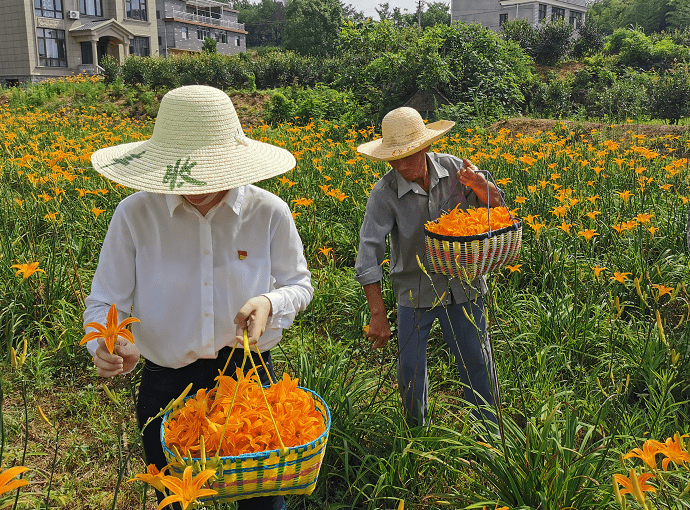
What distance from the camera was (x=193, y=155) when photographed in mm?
1554

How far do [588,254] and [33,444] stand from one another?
146 inches

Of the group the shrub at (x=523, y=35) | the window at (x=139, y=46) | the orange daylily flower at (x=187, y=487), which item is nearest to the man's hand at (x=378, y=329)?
the orange daylily flower at (x=187, y=487)

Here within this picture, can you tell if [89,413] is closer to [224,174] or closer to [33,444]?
[33,444]

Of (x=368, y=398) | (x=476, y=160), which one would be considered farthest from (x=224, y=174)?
(x=476, y=160)

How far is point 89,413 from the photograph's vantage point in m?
2.83

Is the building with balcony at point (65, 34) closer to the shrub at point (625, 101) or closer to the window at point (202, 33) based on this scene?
the window at point (202, 33)

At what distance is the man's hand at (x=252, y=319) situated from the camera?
1.45 m

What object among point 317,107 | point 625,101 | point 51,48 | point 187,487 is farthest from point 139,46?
point 187,487

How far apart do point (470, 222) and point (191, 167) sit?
1127mm

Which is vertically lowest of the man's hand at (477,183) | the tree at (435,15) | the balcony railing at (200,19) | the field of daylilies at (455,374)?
the field of daylilies at (455,374)

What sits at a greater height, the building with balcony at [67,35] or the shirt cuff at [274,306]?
the building with balcony at [67,35]

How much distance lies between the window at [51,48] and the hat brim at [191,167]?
101 feet

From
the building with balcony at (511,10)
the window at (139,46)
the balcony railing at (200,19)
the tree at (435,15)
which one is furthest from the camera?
the tree at (435,15)

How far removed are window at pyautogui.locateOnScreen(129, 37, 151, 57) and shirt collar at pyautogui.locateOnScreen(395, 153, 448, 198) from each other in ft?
112
